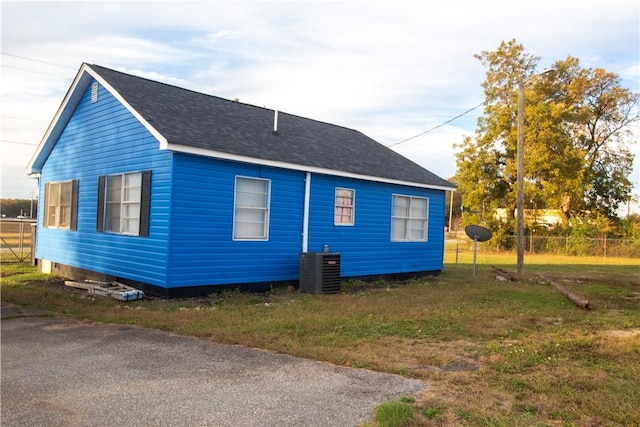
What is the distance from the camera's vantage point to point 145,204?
36.3ft

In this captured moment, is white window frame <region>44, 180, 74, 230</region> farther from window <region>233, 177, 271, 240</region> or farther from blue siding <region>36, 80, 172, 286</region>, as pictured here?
window <region>233, 177, 271, 240</region>

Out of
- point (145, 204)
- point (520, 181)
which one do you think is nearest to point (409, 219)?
point (520, 181)

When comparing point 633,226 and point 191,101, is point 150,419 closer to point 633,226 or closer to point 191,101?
point 191,101

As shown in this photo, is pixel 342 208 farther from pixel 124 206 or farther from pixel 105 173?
pixel 105 173

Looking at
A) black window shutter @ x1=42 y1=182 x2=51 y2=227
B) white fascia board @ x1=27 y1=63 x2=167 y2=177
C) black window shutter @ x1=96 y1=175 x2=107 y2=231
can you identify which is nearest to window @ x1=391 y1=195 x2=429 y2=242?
white fascia board @ x1=27 y1=63 x2=167 y2=177

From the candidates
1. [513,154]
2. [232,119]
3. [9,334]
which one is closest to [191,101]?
[232,119]

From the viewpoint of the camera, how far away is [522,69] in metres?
37.4

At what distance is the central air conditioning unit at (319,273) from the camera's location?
12.3 meters

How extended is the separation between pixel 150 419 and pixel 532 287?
41.3ft

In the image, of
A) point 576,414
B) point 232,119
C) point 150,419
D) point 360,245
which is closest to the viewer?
point 150,419

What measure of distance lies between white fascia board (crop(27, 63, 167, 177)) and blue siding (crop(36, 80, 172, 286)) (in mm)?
162

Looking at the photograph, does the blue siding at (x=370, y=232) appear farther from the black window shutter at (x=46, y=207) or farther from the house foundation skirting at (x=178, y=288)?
the black window shutter at (x=46, y=207)

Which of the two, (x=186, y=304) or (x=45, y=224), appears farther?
(x=45, y=224)

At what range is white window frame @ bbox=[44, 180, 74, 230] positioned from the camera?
559 inches
